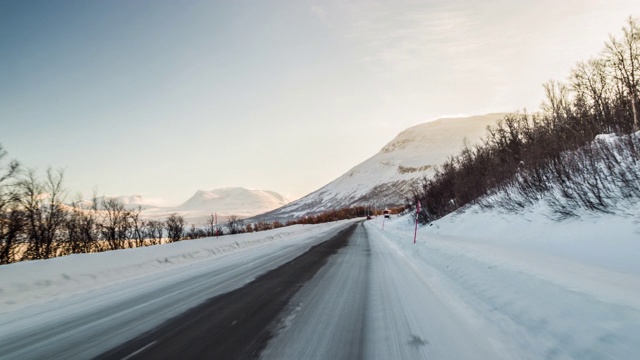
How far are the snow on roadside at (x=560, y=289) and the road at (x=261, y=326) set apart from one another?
49 cm

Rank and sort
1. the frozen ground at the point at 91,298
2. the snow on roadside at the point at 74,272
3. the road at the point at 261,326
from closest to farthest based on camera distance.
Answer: the road at the point at 261,326 → the frozen ground at the point at 91,298 → the snow on roadside at the point at 74,272

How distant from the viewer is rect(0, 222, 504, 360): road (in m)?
3.23

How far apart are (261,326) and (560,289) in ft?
12.7

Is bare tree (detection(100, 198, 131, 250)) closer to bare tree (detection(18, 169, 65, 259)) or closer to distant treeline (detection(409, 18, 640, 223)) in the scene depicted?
bare tree (detection(18, 169, 65, 259))

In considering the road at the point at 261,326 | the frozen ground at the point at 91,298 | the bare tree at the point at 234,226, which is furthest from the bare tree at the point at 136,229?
the road at the point at 261,326

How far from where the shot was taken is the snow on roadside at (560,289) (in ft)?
9.93

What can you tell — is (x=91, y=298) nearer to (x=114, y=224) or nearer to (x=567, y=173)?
(x=567, y=173)

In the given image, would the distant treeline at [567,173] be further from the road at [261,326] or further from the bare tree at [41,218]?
the bare tree at [41,218]

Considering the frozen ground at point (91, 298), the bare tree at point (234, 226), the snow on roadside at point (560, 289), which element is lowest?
the snow on roadside at point (560, 289)

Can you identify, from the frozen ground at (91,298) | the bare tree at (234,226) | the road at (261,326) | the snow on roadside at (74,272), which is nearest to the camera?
the road at (261,326)

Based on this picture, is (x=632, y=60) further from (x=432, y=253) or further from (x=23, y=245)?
(x=23, y=245)

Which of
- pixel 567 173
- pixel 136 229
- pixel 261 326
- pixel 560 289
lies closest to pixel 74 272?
pixel 261 326

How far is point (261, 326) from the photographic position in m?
3.92

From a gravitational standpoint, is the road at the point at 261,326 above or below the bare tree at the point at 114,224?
below
